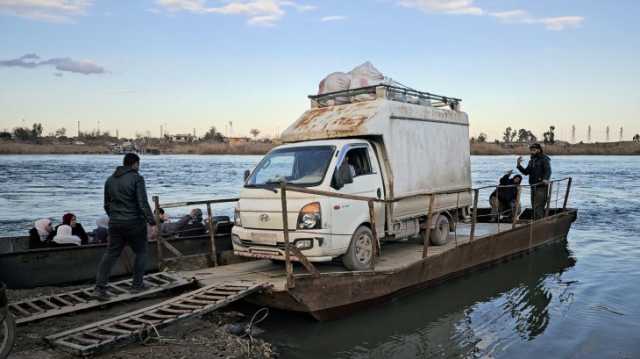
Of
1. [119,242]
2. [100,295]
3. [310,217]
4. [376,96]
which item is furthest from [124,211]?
[376,96]

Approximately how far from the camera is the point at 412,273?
913cm

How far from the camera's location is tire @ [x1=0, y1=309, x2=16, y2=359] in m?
5.39

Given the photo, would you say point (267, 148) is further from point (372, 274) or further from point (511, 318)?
point (372, 274)

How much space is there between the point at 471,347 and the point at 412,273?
1.72 meters

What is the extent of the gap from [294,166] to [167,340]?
136 inches

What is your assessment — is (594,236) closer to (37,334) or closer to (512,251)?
(512,251)

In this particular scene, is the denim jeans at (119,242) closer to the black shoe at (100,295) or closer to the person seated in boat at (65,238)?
the black shoe at (100,295)

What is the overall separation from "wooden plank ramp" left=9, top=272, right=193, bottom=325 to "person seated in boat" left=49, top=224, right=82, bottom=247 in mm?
2397

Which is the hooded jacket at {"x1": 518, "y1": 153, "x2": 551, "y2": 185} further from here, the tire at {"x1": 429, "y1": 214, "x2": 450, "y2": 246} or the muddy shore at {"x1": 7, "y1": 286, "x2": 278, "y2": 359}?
the muddy shore at {"x1": 7, "y1": 286, "x2": 278, "y2": 359}

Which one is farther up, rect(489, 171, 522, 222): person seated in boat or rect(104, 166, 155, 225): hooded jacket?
rect(104, 166, 155, 225): hooded jacket

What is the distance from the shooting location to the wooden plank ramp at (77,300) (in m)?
7.15

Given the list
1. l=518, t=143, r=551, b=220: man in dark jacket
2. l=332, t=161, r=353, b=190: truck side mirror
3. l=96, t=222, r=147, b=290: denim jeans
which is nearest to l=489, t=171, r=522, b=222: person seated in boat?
l=518, t=143, r=551, b=220: man in dark jacket

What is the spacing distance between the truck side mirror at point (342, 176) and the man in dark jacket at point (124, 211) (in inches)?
108

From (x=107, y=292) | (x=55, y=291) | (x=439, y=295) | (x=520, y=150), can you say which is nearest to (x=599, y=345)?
(x=439, y=295)
